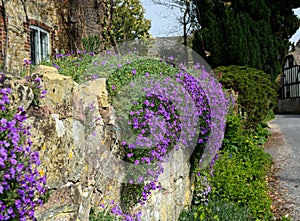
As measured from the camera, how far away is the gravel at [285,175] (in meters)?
5.57

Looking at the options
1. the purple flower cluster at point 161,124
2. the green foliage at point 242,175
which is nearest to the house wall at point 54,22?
the purple flower cluster at point 161,124

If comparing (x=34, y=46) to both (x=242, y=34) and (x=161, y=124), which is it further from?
(x=242, y=34)

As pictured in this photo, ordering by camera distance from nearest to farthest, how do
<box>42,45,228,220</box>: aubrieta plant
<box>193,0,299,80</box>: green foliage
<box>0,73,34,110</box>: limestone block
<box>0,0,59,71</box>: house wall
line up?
<box>0,73,34,110</box>: limestone block
<box>42,45,228,220</box>: aubrieta plant
<box>0,0,59,71</box>: house wall
<box>193,0,299,80</box>: green foliage

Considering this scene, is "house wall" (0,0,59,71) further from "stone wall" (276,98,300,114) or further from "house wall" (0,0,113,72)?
"stone wall" (276,98,300,114)

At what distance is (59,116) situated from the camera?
2.38m

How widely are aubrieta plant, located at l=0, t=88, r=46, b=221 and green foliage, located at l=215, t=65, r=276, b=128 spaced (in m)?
8.29

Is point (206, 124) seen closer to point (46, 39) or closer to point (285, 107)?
point (46, 39)

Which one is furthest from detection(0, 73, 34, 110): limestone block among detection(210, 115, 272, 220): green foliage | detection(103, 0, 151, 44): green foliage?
detection(103, 0, 151, 44): green foliage

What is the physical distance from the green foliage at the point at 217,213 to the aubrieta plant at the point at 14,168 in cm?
296

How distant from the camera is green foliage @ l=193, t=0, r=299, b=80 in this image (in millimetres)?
13062

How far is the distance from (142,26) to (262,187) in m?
13.3

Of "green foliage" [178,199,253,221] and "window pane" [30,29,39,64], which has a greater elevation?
"window pane" [30,29,39,64]

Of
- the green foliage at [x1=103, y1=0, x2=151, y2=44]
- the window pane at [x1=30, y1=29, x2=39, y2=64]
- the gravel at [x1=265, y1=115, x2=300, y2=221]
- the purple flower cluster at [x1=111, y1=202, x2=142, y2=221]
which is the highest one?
the green foliage at [x1=103, y1=0, x2=151, y2=44]

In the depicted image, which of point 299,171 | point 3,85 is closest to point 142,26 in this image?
point 299,171
